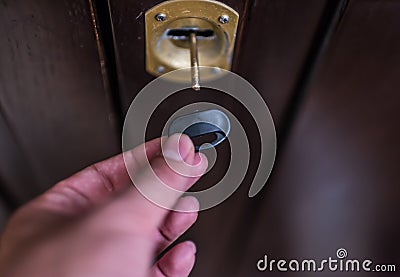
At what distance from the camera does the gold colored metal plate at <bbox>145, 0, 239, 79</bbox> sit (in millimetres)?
414

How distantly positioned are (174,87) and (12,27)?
0.15 meters

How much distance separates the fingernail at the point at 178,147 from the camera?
Result: 379 mm

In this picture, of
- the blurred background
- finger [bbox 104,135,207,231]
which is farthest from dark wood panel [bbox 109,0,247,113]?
finger [bbox 104,135,207,231]

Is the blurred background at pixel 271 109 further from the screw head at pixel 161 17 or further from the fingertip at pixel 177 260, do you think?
the fingertip at pixel 177 260

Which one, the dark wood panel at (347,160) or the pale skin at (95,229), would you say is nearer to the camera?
the pale skin at (95,229)

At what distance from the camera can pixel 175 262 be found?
1.51ft

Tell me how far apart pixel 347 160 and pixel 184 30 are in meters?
0.25

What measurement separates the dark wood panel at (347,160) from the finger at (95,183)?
0.18 m

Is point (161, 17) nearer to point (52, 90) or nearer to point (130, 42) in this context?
point (130, 42)

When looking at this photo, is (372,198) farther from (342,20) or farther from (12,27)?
(12,27)

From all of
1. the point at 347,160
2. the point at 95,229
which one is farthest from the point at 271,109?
the point at 95,229

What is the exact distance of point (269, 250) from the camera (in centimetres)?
70

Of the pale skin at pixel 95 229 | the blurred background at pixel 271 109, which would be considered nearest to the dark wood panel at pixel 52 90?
the blurred background at pixel 271 109

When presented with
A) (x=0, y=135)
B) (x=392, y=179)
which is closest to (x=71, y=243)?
(x=0, y=135)
